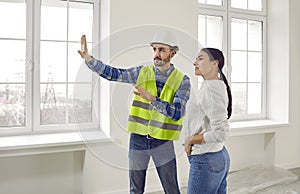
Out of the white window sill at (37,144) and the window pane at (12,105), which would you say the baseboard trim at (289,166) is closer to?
the white window sill at (37,144)

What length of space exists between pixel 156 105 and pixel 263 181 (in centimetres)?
254

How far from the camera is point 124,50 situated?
1.27m

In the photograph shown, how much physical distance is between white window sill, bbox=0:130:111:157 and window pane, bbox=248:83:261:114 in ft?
7.49

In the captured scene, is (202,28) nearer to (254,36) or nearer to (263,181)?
(254,36)

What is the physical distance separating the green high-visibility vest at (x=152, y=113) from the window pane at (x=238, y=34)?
9.39ft

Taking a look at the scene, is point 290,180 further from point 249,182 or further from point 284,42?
point 284,42

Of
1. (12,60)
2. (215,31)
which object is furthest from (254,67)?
(12,60)

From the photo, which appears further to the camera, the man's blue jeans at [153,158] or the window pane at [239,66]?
the window pane at [239,66]

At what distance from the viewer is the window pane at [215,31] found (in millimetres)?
3609

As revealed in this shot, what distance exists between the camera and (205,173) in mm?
1385

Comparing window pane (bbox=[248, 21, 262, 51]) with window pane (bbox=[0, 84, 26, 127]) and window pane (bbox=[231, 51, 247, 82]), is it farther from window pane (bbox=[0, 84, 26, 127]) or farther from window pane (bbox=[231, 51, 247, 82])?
window pane (bbox=[0, 84, 26, 127])

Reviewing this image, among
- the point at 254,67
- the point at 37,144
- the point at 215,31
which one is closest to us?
the point at 37,144

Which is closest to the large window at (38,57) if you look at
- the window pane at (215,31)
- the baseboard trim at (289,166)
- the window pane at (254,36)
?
the window pane at (215,31)

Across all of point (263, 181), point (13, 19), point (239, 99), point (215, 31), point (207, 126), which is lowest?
point (263, 181)
